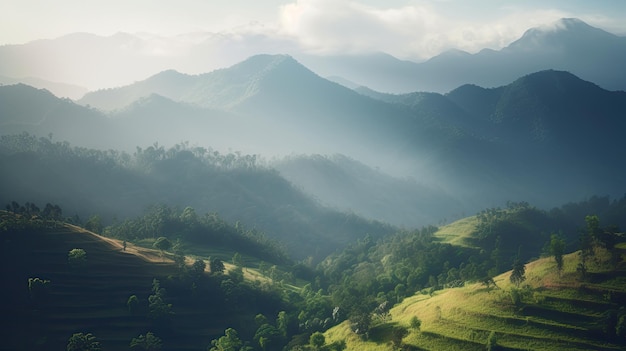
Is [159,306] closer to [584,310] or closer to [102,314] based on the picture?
[102,314]

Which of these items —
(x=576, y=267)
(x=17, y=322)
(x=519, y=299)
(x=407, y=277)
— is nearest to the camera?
(x=519, y=299)

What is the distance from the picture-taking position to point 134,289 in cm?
14650

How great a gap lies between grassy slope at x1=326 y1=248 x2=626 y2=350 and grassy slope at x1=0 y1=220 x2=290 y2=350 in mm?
56111

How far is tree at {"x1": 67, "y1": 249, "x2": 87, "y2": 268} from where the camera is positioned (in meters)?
146

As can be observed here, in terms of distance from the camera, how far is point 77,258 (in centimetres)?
14612

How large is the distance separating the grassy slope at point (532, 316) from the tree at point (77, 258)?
87696mm

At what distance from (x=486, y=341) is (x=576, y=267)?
3309cm

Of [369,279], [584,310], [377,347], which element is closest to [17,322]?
[377,347]

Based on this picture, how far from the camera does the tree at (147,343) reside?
12306 cm

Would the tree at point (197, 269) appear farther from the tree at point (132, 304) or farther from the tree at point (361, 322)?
the tree at point (361, 322)

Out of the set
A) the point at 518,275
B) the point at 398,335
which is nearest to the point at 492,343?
the point at 398,335

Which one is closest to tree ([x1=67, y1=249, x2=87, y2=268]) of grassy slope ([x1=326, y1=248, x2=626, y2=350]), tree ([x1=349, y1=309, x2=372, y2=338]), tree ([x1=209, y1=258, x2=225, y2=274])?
tree ([x1=209, y1=258, x2=225, y2=274])

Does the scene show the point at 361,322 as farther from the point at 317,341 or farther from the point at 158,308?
the point at 158,308

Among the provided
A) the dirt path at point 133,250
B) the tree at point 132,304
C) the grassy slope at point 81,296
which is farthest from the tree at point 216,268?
the tree at point 132,304
